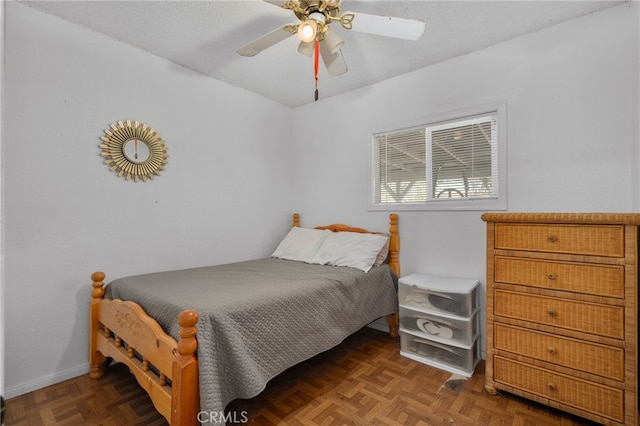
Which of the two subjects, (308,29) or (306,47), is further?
(306,47)

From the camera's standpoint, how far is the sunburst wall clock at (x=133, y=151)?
2424 millimetres

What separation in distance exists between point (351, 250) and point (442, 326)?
2.91 ft

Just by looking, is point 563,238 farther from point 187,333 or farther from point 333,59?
point 187,333

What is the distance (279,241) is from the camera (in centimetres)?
368

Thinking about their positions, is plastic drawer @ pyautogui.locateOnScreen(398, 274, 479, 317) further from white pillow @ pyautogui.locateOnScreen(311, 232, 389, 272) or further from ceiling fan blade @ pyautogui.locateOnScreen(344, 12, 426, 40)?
ceiling fan blade @ pyautogui.locateOnScreen(344, 12, 426, 40)

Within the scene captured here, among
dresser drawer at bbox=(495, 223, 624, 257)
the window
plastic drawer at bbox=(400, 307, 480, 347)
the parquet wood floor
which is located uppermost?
the window

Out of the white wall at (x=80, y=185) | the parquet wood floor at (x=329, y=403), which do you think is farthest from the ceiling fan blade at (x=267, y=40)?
the parquet wood floor at (x=329, y=403)

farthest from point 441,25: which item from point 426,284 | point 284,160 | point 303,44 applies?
point 284,160

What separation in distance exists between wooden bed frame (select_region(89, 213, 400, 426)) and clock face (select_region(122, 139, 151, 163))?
33.5 inches

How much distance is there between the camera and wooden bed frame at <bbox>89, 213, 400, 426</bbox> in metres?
1.52

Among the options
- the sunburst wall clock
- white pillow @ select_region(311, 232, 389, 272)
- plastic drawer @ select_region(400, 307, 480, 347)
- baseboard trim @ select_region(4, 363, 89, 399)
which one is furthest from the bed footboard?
plastic drawer @ select_region(400, 307, 480, 347)

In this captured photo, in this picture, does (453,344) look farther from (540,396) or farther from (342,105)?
(342,105)

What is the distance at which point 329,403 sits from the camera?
6.55 ft

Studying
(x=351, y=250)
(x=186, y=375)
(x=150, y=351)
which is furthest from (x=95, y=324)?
(x=351, y=250)
